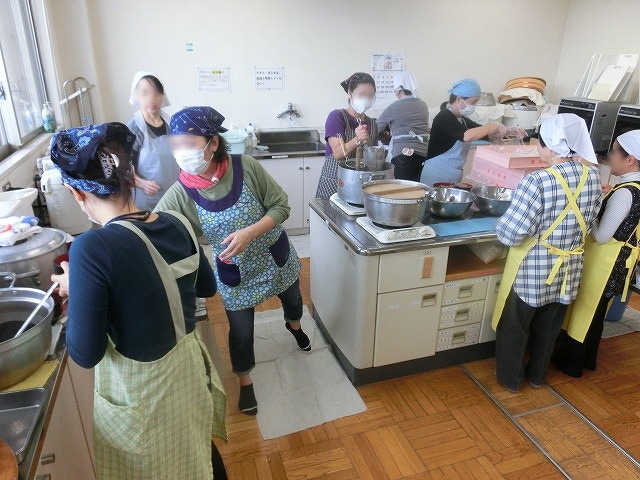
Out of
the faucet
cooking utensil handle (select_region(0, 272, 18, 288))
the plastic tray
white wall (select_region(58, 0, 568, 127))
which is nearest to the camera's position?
the plastic tray

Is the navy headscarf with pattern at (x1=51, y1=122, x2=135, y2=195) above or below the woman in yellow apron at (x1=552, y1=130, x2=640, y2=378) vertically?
above

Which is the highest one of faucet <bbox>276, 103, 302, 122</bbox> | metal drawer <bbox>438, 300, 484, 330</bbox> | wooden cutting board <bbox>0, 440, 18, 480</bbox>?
faucet <bbox>276, 103, 302, 122</bbox>

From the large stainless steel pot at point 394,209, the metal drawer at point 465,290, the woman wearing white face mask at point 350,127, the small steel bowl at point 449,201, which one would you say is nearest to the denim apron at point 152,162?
the woman wearing white face mask at point 350,127

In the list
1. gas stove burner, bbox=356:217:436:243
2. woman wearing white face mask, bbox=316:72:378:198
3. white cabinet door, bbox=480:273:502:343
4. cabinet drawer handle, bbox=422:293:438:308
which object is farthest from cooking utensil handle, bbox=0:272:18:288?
white cabinet door, bbox=480:273:502:343

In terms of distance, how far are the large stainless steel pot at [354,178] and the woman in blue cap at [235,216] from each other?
0.44 metres

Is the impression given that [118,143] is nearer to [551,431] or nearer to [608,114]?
[551,431]

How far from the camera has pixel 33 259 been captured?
4.24ft

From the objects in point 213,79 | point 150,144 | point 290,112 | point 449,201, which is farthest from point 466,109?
point 213,79

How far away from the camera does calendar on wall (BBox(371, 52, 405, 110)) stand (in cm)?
404

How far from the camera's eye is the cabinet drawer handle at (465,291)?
6.97ft

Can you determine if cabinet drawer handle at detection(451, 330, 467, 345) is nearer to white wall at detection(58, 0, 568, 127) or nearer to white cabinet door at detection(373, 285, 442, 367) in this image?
white cabinet door at detection(373, 285, 442, 367)

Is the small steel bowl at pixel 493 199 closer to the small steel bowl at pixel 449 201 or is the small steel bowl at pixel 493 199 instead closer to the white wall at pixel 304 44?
the small steel bowl at pixel 449 201

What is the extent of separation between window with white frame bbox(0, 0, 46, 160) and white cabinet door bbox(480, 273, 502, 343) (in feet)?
8.02

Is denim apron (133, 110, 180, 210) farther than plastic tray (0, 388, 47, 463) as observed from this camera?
Yes
